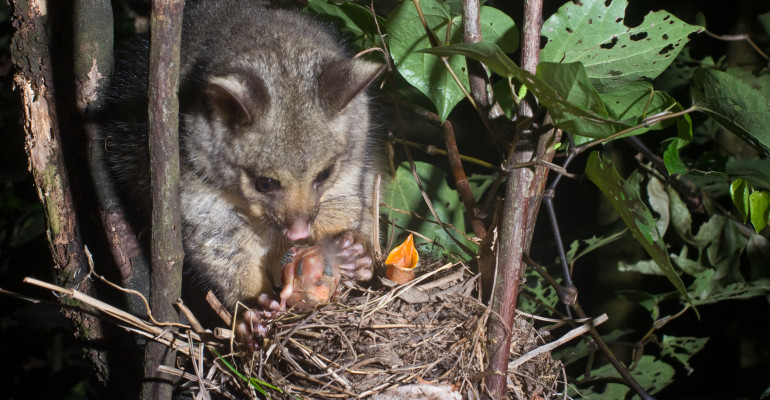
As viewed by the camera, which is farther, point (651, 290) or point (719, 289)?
point (651, 290)

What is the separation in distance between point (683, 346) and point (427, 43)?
2.17 metres

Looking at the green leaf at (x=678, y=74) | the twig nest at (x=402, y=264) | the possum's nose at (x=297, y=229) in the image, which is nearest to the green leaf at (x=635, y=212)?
the twig nest at (x=402, y=264)

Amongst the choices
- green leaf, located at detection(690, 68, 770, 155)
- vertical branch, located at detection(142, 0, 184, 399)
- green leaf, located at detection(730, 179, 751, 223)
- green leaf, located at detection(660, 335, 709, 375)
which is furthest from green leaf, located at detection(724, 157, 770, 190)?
vertical branch, located at detection(142, 0, 184, 399)

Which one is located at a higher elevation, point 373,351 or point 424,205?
point 424,205

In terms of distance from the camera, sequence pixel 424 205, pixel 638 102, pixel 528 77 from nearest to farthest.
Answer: pixel 528 77, pixel 638 102, pixel 424 205

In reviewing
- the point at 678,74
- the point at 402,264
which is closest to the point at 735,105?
the point at 678,74

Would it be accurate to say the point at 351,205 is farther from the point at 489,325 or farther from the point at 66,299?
the point at 66,299

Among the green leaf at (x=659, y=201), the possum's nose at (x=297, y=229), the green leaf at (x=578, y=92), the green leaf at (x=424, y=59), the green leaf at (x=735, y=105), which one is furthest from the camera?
the green leaf at (x=659, y=201)

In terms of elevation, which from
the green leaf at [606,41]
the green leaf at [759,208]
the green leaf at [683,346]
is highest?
the green leaf at [606,41]

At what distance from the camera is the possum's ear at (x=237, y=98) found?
87.1 inches

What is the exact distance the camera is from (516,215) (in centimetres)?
212

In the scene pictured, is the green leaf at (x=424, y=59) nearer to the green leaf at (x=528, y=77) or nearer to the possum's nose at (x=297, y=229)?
the green leaf at (x=528, y=77)

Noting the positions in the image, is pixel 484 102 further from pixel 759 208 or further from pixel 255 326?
pixel 255 326

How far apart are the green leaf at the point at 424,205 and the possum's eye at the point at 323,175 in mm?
428
